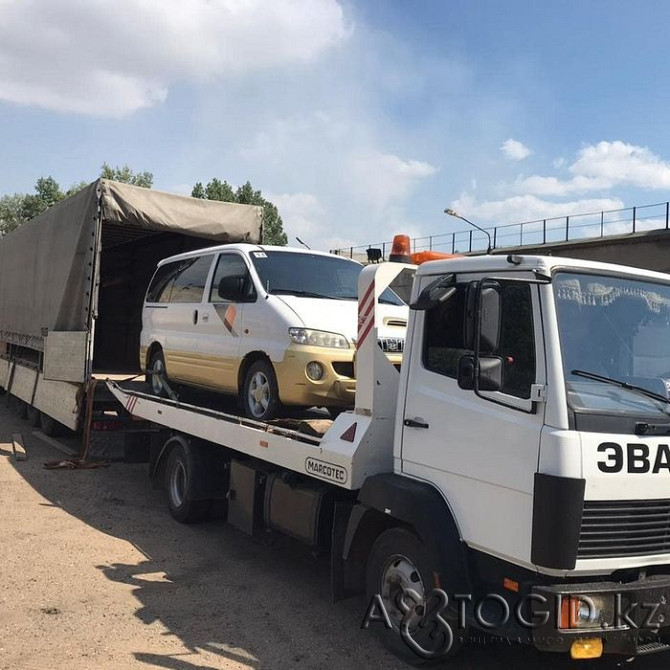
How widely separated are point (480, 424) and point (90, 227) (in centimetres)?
672

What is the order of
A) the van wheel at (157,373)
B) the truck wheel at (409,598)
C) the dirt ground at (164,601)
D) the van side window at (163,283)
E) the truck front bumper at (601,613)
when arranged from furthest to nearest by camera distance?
the van side window at (163,283) → the van wheel at (157,373) → the dirt ground at (164,601) → the truck wheel at (409,598) → the truck front bumper at (601,613)

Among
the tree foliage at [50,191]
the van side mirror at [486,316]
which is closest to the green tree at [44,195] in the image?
the tree foliage at [50,191]

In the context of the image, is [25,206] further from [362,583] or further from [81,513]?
[362,583]

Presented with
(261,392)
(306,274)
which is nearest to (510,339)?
(261,392)

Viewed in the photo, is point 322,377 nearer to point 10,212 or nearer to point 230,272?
point 230,272

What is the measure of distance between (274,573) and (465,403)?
9.34ft

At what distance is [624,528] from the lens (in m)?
3.25

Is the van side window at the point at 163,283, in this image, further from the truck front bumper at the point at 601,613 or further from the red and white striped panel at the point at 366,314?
the truck front bumper at the point at 601,613

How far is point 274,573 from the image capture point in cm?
565

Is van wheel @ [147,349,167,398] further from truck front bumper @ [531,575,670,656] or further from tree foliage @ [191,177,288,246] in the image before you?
tree foliage @ [191,177,288,246]

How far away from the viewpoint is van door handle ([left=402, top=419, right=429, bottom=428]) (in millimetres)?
3932

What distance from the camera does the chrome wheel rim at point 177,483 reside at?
273 inches

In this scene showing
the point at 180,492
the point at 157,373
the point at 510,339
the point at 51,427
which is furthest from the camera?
the point at 51,427

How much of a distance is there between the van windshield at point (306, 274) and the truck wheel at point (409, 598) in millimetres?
2620
